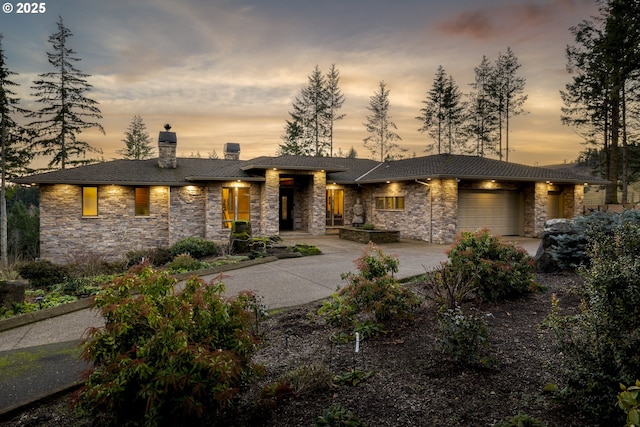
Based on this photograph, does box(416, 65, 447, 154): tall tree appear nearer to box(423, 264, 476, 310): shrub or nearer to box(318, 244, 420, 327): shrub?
box(423, 264, 476, 310): shrub

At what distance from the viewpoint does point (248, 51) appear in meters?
13.2

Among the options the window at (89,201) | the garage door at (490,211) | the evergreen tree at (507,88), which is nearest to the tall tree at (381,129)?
the evergreen tree at (507,88)

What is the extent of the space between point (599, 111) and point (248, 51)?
2192 centimetres

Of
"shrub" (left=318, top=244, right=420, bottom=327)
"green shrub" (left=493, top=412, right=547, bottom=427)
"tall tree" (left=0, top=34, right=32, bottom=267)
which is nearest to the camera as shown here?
"green shrub" (left=493, top=412, right=547, bottom=427)

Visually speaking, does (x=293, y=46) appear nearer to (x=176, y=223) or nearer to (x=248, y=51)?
(x=248, y=51)

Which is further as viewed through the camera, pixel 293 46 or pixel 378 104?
pixel 378 104

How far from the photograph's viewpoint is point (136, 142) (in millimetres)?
38656

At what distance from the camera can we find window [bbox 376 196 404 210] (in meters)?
16.7

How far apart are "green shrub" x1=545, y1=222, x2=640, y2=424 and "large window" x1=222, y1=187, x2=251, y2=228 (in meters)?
15.1

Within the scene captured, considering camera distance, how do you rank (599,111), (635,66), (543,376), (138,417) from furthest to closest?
(599,111) → (635,66) → (543,376) → (138,417)

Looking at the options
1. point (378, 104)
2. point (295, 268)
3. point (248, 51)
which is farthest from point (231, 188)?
point (378, 104)

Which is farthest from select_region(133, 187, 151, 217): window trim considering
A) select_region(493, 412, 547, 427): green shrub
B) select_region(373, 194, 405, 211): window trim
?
select_region(493, 412, 547, 427): green shrub

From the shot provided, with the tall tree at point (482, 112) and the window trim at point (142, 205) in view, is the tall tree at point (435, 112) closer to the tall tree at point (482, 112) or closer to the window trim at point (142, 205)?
the tall tree at point (482, 112)

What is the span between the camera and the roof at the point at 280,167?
14742 millimetres
